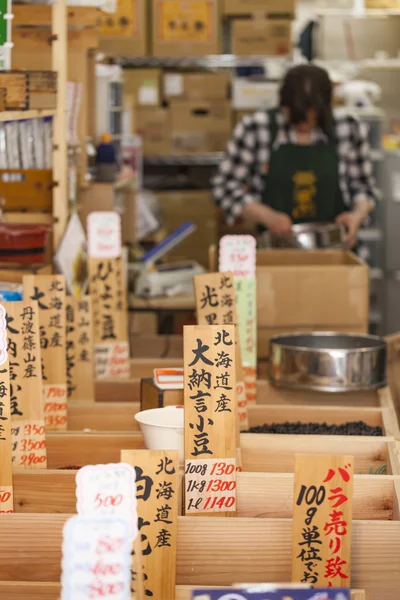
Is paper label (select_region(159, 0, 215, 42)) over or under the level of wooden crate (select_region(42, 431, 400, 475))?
over

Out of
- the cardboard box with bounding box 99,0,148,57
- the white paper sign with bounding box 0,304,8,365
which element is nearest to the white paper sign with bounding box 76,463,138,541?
the white paper sign with bounding box 0,304,8,365

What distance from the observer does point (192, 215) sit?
658 cm

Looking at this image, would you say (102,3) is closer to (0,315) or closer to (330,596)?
(0,315)

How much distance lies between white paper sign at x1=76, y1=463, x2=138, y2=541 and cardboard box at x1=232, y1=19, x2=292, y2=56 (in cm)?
554

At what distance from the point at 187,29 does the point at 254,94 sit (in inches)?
24.0

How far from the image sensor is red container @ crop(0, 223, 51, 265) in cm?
287

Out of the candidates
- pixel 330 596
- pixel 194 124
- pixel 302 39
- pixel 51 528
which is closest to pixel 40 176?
pixel 51 528

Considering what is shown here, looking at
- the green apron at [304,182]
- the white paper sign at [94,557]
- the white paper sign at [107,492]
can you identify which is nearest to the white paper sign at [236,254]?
the white paper sign at [107,492]

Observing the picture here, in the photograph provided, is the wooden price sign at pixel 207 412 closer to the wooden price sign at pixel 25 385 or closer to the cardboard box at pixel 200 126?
the wooden price sign at pixel 25 385

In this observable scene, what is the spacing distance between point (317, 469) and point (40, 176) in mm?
1958

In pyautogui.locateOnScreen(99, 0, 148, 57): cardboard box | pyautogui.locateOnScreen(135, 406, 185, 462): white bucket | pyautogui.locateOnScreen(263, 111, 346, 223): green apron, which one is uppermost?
pyautogui.locateOnScreen(99, 0, 148, 57): cardboard box

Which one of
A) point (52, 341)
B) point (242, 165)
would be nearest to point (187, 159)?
point (242, 165)

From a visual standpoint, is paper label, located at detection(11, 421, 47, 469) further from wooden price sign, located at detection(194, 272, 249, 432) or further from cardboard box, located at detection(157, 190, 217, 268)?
cardboard box, located at detection(157, 190, 217, 268)

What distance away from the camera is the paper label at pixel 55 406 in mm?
2287
